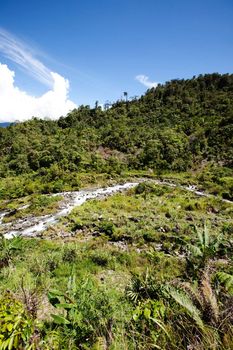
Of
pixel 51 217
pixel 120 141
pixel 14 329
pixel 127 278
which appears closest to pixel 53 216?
pixel 51 217

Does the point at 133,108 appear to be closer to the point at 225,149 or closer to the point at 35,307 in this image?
the point at 225,149

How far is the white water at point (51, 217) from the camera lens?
59.6ft

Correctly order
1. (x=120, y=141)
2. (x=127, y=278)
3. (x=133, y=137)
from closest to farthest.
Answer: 1. (x=127, y=278)
2. (x=120, y=141)
3. (x=133, y=137)

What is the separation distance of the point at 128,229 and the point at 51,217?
23.5ft

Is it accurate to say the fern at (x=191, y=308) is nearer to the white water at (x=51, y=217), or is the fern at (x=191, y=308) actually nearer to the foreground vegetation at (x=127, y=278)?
the foreground vegetation at (x=127, y=278)

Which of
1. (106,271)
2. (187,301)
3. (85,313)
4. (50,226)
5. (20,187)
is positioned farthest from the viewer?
(20,187)

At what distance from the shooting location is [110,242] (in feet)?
50.8

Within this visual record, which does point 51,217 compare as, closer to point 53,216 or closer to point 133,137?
point 53,216

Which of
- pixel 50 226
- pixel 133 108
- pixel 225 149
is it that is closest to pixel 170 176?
pixel 225 149

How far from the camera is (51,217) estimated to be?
21484mm

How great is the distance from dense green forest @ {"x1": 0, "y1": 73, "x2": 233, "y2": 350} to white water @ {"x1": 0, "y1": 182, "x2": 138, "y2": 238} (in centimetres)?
102

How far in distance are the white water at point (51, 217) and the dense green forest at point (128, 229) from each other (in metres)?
1.02

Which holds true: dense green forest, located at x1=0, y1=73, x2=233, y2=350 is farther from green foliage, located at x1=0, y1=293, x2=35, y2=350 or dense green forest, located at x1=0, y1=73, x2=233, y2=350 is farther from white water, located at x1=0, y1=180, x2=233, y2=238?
white water, located at x1=0, y1=180, x2=233, y2=238

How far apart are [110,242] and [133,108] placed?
59.0 m
